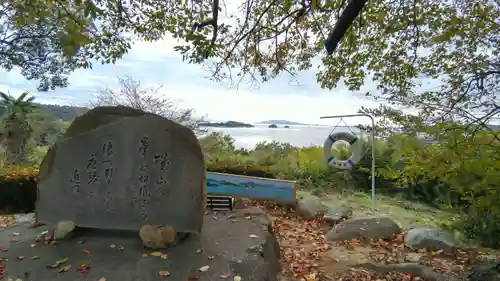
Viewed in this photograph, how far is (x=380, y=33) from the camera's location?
456 centimetres

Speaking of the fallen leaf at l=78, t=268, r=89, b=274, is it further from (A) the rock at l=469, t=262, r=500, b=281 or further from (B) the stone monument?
(A) the rock at l=469, t=262, r=500, b=281

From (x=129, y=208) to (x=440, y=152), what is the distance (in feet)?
9.57

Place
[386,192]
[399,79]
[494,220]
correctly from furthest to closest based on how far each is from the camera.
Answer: [386,192], [399,79], [494,220]

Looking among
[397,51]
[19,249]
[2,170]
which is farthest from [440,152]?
[2,170]

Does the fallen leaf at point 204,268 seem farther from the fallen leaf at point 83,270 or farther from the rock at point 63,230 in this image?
the rock at point 63,230

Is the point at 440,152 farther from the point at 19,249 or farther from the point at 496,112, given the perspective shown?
the point at 19,249

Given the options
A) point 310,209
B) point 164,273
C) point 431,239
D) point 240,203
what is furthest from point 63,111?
point 431,239

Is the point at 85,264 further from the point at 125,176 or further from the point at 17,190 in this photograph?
the point at 17,190

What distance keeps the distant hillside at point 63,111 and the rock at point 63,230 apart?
768 centimetres

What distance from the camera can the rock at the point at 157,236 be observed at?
3.23m

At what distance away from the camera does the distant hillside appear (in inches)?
415

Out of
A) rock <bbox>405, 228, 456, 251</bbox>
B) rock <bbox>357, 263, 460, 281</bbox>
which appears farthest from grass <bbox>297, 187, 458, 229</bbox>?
rock <bbox>357, 263, 460, 281</bbox>

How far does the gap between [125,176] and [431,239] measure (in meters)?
3.93

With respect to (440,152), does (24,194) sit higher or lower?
lower
